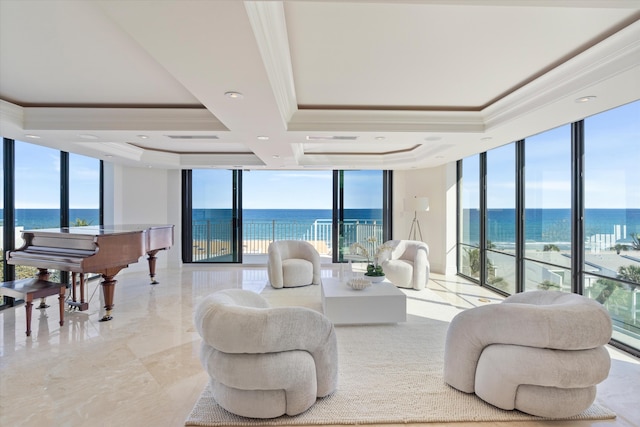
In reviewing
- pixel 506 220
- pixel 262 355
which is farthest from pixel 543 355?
pixel 506 220

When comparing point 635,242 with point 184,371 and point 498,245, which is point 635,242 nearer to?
point 498,245

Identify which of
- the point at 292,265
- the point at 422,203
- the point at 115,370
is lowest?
the point at 115,370

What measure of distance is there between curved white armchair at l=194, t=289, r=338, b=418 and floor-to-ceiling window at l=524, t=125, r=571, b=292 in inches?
142

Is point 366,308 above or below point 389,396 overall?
above

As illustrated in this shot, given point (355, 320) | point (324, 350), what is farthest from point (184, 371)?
point (355, 320)

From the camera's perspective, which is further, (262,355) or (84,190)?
(84,190)

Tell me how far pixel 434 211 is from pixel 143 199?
6500 millimetres

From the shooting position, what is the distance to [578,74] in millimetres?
2580

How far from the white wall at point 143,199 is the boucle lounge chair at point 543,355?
19.2 feet

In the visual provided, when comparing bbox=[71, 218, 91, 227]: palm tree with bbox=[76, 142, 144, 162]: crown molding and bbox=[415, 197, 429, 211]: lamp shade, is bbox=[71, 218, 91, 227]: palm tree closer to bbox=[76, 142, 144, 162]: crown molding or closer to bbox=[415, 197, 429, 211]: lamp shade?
bbox=[76, 142, 144, 162]: crown molding

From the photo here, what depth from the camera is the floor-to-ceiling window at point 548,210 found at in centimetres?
390

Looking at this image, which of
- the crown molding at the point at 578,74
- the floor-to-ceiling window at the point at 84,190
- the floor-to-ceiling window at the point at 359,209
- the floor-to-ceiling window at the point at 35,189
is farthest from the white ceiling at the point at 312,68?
the floor-to-ceiling window at the point at 359,209

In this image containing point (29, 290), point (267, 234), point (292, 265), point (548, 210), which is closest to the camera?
point (29, 290)

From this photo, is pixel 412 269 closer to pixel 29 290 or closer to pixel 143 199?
pixel 29 290
